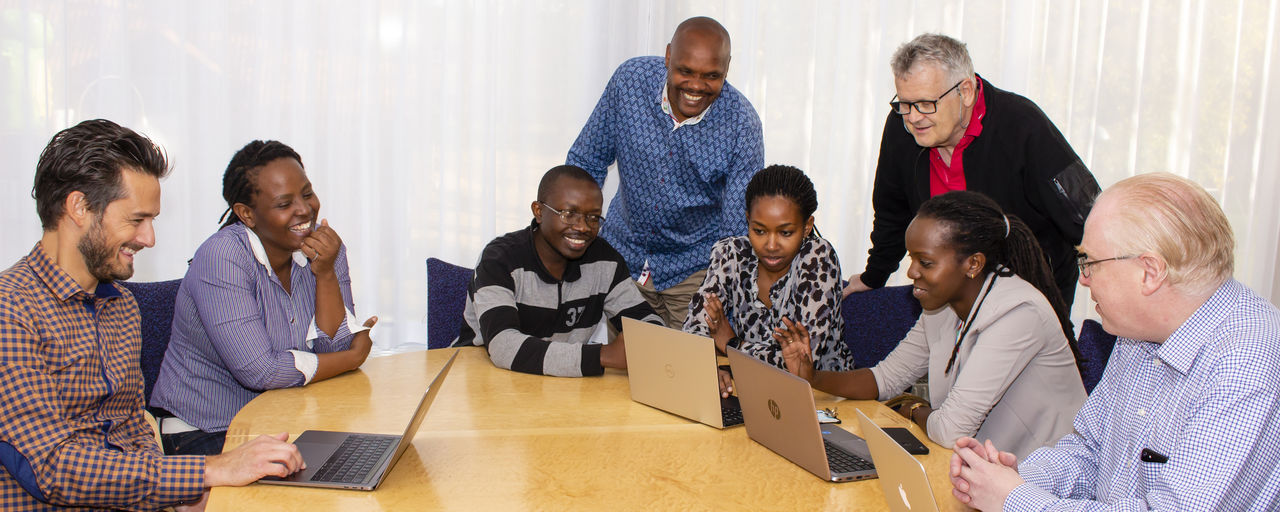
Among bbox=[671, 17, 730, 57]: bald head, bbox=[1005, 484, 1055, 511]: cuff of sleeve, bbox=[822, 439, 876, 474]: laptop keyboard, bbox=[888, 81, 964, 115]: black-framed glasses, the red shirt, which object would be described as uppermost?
bbox=[671, 17, 730, 57]: bald head

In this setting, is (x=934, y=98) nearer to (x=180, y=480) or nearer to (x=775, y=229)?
(x=775, y=229)

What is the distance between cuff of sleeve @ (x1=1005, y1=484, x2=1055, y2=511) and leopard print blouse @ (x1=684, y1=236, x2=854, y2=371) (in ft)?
3.69

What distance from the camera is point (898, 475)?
1392 millimetres

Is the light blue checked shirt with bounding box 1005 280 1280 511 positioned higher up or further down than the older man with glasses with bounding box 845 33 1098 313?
further down

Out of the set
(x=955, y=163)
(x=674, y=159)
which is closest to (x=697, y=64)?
(x=674, y=159)

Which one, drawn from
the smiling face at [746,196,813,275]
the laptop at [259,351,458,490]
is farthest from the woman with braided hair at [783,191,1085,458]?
the laptop at [259,351,458,490]

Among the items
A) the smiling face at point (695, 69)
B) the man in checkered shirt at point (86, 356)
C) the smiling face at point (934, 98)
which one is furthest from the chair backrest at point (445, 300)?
the smiling face at point (934, 98)

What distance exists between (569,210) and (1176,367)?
1762 millimetres

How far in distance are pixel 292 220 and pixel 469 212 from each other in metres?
2.27

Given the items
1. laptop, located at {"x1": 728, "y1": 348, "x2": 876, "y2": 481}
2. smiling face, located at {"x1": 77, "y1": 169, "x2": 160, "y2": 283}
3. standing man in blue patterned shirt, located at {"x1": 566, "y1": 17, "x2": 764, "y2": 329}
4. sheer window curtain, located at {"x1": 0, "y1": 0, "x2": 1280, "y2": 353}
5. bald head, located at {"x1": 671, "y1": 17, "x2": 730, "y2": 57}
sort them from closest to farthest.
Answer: laptop, located at {"x1": 728, "y1": 348, "x2": 876, "y2": 481}, smiling face, located at {"x1": 77, "y1": 169, "x2": 160, "y2": 283}, bald head, located at {"x1": 671, "y1": 17, "x2": 730, "y2": 57}, standing man in blue patterned shirt, located at {"x1": 566, "y1": 17, "x2": 764, "y2": 329}, sheer window curtain, located at {"x1": 0, "y1": 0, "x2": 1280, "y2": 353}

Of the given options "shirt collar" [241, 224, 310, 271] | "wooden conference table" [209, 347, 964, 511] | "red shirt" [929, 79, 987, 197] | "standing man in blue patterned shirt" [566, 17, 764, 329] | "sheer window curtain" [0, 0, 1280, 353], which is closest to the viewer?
"wooden conference table" [209, 347, 964, 511]

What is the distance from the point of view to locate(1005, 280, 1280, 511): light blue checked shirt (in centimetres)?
128

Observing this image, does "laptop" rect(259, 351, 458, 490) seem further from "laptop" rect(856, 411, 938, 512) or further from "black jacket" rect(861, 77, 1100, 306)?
"black jacket" rect(861, 77, 1100, 306)

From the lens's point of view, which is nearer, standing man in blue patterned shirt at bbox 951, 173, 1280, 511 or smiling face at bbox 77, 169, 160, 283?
standing man in blue patterned shirt at bbox 951, 173, 1280, 511
